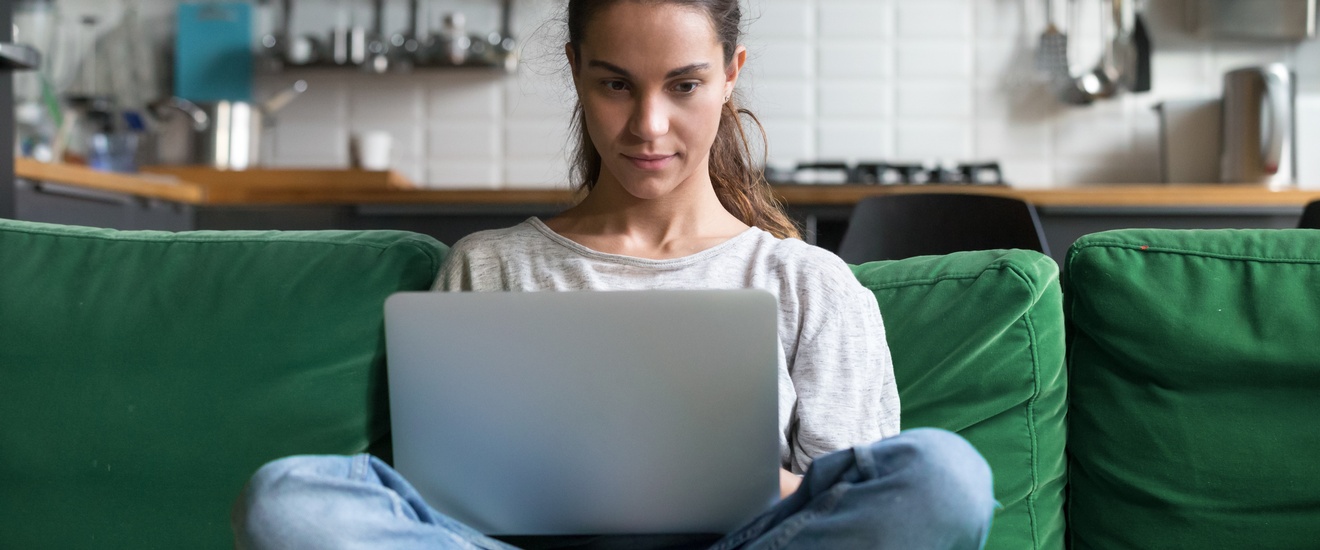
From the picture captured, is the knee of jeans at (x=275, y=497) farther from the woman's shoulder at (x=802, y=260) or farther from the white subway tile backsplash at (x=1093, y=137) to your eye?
the white subway tile backsplash at (x=1093, y=137)

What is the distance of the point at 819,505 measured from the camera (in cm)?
98

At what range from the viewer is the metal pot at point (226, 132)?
3.91 metres

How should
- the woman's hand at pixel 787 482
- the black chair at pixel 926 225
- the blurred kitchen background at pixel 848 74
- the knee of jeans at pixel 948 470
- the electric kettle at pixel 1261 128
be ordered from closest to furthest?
the knee of jeans at pixel 948 470, the woman's hand at pixel 787 482, the black chair at pixel 926 225, the electric kettle at pixel 1261 128, the blurred kitchen background at pixel 848 74

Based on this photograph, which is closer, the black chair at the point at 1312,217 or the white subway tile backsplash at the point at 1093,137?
the black chair at the point at 1312,217

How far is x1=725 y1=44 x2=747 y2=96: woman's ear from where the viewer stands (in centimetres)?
142

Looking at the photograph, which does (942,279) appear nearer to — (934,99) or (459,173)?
(934,99)

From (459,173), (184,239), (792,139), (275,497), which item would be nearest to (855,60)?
(792,139)

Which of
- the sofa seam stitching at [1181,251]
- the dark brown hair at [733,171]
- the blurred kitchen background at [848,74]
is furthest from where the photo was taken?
the blurred kitchen background at [848,74]

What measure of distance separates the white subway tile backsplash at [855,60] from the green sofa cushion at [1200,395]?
9.19ft

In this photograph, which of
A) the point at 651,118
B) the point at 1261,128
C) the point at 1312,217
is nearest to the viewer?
the point at 651,118

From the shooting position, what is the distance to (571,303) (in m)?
0.99

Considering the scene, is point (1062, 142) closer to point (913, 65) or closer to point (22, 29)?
point (913, 65)

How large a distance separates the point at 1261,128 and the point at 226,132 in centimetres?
330

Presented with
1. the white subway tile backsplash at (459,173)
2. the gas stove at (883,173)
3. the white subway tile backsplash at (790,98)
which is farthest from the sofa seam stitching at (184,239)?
the white subway tile backsplash at (790,98)
